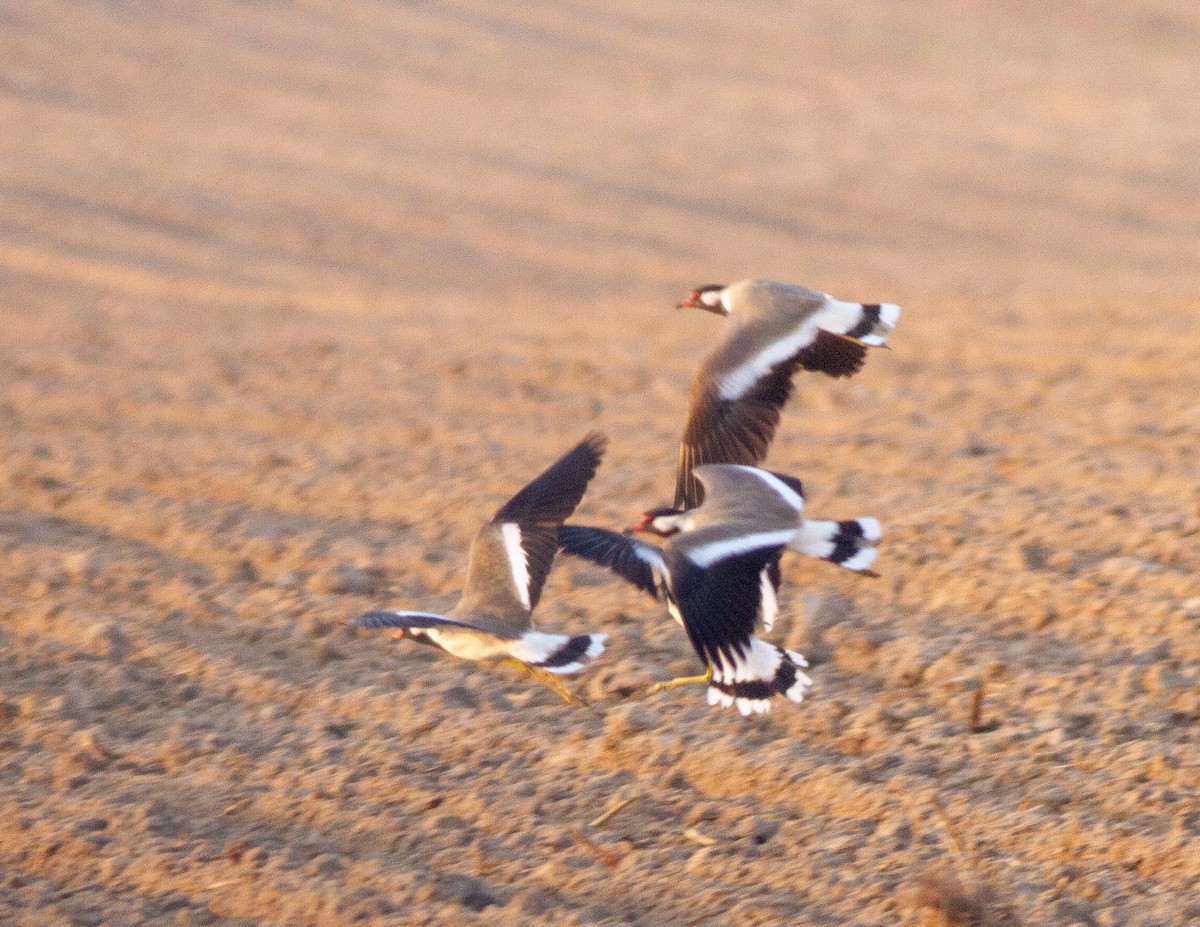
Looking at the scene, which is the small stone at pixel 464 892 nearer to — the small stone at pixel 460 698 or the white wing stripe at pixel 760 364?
the small stone at pixel 460 698

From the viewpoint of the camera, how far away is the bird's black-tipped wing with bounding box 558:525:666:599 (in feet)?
13.3

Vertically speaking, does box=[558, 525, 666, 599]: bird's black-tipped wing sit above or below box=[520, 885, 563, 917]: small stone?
above

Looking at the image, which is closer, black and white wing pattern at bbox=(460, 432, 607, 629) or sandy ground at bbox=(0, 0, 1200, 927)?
sandy ground at bbox=(0, 0, 1200, 927)

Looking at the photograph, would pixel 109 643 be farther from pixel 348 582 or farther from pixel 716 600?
pixel 716 600

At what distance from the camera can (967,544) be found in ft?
17.6

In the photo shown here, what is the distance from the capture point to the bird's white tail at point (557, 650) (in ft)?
13.7

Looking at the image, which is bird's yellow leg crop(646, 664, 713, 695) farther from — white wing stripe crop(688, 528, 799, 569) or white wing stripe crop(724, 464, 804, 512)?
white wing stripe crop(724, 464, 804, 512)

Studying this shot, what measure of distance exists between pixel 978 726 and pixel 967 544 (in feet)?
3.53

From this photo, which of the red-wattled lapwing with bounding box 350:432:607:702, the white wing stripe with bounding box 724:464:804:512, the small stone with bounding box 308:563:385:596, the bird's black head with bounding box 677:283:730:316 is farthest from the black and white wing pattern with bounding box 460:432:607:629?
the small stone with bounding box 308:563:385:596

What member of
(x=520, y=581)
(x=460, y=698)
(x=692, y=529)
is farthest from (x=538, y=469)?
(x=692, y=529)

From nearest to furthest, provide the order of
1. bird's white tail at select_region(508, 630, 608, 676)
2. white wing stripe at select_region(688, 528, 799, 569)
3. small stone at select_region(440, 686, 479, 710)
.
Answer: white wing stripe at select_region(688, 528, 799, 569) < bird's white tail at select_region(508, 630, 608, 676) < small stone at select_region(440, 686, 479, 710)

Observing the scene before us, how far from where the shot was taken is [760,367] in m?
4.71

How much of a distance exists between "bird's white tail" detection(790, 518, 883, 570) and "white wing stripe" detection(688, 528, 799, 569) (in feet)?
0.27

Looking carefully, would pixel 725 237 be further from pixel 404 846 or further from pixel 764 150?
pixel 404 846
